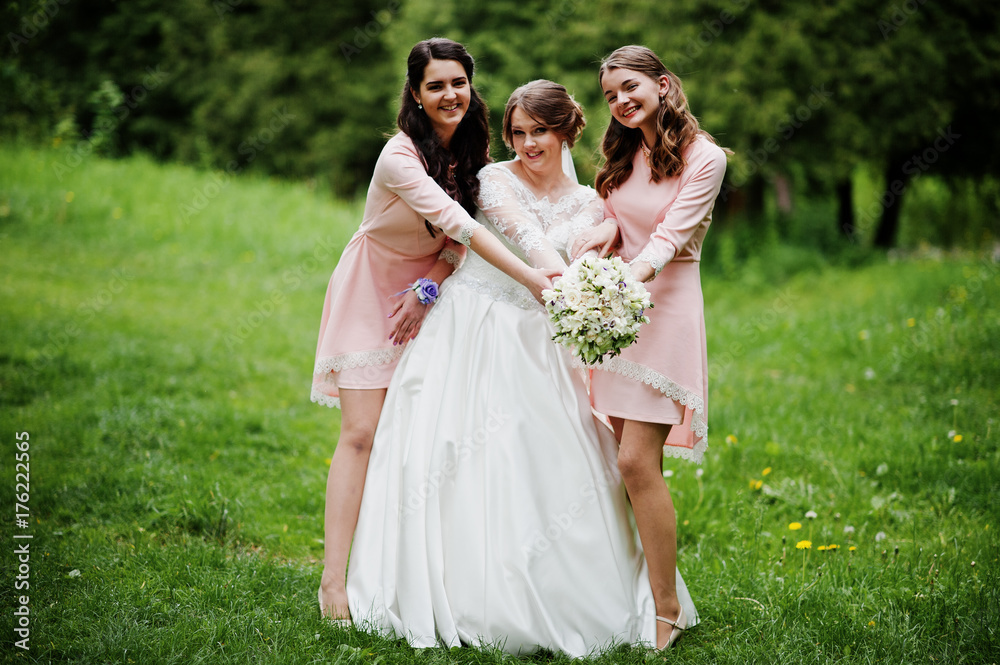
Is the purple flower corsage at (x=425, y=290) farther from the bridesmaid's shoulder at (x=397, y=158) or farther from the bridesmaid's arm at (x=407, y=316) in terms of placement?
the bridesmaid's shoulder at (x=397, y=158)

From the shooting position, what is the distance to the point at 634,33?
514 inches

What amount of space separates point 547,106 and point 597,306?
1090 mm

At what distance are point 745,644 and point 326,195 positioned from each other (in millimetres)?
13251

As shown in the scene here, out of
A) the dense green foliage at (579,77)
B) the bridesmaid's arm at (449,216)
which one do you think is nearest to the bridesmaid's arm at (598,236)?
the bridesmaid's arm at (449,216)

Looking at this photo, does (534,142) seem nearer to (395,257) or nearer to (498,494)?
(395,257)

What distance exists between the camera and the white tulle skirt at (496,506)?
10.4 ft

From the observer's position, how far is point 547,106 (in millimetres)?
3488

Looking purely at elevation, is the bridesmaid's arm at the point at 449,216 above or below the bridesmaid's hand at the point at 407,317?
above

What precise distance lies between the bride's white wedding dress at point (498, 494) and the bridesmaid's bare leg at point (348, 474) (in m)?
0.09

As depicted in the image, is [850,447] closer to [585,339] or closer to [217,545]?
[585,339]

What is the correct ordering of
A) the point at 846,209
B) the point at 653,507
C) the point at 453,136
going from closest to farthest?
the point at 653,507, the point at 453,136, the point at 846,209

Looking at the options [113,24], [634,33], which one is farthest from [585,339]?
[113,24]

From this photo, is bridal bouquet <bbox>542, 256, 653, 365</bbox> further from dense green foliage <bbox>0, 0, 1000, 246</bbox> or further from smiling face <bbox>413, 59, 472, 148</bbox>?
dense green foliage <bbox>0, 0, 1000, 246</bbox>

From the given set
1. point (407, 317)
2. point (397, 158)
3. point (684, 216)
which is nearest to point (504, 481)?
point (407, 317)
